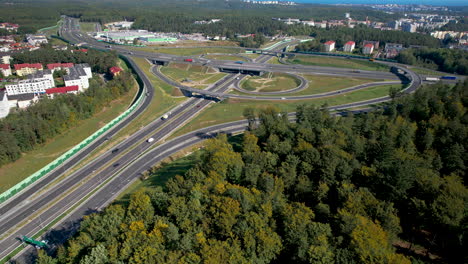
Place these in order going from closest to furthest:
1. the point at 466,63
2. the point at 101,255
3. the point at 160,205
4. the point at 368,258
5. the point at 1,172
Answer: the point at 368,258
the point at 101,255
the point at 160,205
the point at 1,172
the point at 466,63

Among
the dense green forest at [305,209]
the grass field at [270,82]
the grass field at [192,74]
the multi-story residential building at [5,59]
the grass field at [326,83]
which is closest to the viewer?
the dense green forest at [305,209]

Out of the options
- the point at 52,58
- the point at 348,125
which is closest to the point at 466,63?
the point at 348,125

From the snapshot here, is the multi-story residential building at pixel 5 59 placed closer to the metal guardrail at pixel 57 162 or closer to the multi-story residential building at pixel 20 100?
the multi-story residential building at pixel 20 100

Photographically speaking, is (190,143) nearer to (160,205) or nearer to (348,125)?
(160,205)

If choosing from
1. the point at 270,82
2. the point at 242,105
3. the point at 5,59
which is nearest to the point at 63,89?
the point at 5,59

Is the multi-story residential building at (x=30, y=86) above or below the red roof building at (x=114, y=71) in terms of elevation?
below

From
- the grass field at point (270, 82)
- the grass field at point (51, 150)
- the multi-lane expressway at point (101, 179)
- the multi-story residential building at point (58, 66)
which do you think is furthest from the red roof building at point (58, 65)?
the grass field at point (270, 82)
